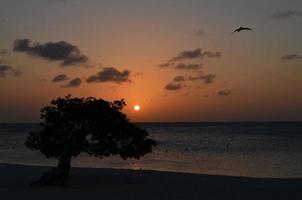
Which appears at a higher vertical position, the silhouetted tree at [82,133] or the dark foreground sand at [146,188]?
the silhouetted tree at [82,133]

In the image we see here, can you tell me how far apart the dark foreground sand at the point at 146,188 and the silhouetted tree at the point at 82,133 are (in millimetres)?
1543

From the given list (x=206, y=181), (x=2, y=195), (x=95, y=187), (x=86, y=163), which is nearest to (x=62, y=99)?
(x=95, y=187)

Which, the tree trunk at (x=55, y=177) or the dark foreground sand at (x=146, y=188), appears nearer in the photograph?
the dark foreground sand at (x=146, y=188)

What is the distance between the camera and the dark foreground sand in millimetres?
22297

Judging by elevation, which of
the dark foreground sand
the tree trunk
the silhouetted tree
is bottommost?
the dark foreground sand

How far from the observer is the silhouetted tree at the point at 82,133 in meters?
25.9

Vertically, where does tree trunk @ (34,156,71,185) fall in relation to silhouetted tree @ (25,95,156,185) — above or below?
below

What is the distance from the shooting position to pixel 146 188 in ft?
81.3

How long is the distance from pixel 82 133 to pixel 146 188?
4.26m

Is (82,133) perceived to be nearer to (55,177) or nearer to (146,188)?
(55,177)

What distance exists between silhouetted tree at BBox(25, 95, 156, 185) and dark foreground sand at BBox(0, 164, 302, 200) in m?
1.54

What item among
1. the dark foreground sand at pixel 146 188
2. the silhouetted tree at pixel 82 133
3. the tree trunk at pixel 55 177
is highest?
the silhouetted tree at pixel 82 133

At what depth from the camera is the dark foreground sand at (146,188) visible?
22297 millimetres

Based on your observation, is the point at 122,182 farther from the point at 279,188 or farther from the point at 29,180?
the point at 279,188
